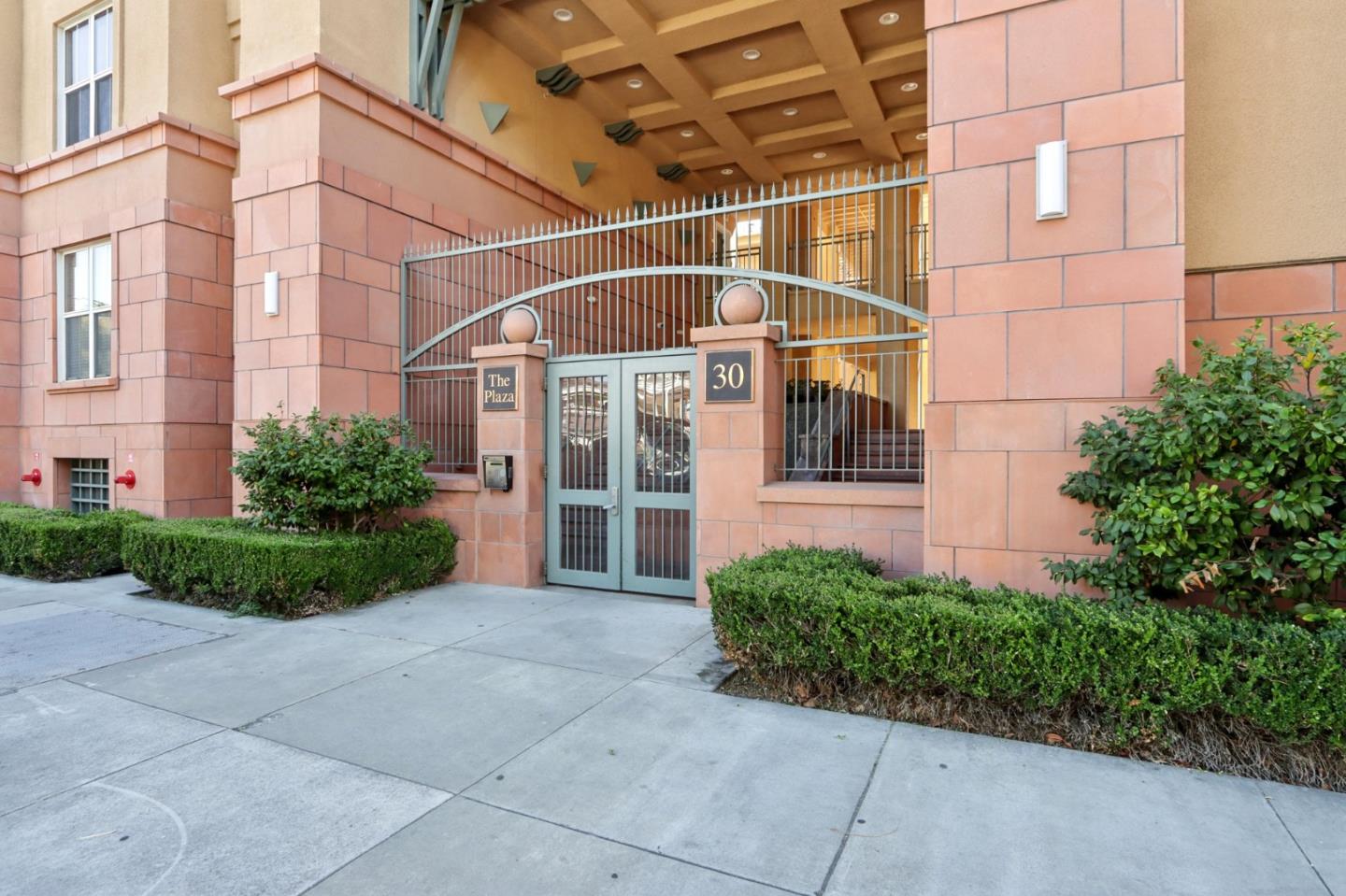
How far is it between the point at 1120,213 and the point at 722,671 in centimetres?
397

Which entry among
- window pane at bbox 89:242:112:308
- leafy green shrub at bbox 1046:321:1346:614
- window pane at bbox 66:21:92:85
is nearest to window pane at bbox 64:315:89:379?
window pane at bbox 89:242:112:308

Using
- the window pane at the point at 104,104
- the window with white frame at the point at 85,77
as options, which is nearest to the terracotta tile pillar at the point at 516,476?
the window pane at the point at 104,104

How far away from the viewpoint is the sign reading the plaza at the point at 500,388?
24.5ft

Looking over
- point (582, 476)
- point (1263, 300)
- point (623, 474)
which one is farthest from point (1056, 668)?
point (582, 476)

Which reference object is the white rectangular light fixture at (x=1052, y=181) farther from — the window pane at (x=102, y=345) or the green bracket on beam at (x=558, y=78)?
the window pane at (x=102, y=345)

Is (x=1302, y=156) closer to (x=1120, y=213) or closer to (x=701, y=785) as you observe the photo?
(x=1120, y=213)

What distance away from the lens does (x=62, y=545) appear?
796 cm

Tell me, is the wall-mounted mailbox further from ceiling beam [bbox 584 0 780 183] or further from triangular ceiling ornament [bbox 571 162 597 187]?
triangular ceiling ornament [bbox 571 162 597 187]

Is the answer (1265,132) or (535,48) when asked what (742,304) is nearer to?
(1265,132)

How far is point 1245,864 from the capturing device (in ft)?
8.77

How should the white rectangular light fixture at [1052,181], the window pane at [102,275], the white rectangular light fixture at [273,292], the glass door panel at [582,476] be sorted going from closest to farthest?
1. the white rectangular light fixture at [1052,181]
2. the glass door panel at [582,476]
3. the white rectangular light fixture at [273,292]
4. the window pane at [102,275]

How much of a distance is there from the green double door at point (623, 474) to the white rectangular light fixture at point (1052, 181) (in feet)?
10.5

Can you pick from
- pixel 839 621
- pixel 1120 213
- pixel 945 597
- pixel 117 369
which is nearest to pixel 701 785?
pixel 839 621

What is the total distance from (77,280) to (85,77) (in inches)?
115
